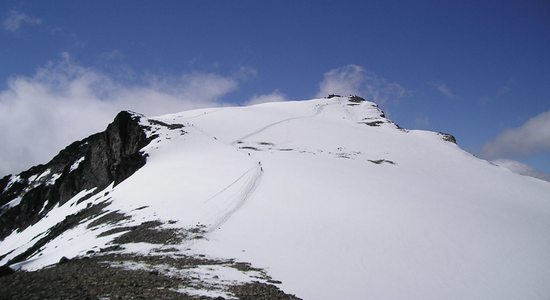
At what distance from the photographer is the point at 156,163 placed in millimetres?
50250

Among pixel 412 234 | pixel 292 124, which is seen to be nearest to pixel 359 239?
pixel 412 234

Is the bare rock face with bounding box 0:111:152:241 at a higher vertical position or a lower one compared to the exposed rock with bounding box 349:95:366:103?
lower

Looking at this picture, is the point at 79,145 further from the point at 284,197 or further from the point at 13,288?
the point at 13,288

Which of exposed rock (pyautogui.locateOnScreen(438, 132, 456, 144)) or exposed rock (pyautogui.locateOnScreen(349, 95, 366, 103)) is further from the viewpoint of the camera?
exposed rock (pyautogui.locateOnScreen(349, 95, 366, 103))

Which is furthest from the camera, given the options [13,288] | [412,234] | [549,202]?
[549,202]

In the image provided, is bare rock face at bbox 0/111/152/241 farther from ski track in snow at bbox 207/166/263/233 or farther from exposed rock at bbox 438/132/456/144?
exposed rock at bbox 438/132/456/144

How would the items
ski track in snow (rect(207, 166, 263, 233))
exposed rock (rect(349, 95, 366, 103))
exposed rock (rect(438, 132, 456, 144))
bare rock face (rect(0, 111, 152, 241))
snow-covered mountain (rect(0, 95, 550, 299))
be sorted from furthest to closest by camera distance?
1. exposed rock (rect(349, 95, 366, 103))
2. exposed rock (rect(438, 132, 456, 144))
3. bare rock face (rect(0, 111, 152, 241))
4. ski track in snow (rect(207, 166, 263, 233))
5. snow-covered mountain (rect(0, 95, 550, 299))

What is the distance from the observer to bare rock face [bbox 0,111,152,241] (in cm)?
6091

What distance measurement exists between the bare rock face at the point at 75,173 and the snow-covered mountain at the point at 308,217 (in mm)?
387

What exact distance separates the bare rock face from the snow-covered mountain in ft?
1.27

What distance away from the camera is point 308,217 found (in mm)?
28328

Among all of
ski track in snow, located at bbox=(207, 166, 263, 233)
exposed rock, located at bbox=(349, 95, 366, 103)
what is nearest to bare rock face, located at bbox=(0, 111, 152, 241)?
ski track in snow, located at bbox=(207, 166, 263, 233)

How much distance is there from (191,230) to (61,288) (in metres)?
13.5

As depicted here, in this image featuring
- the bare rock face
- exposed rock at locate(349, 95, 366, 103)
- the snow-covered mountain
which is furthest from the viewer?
exposed rock at locate(349, 95, 366, 103)
